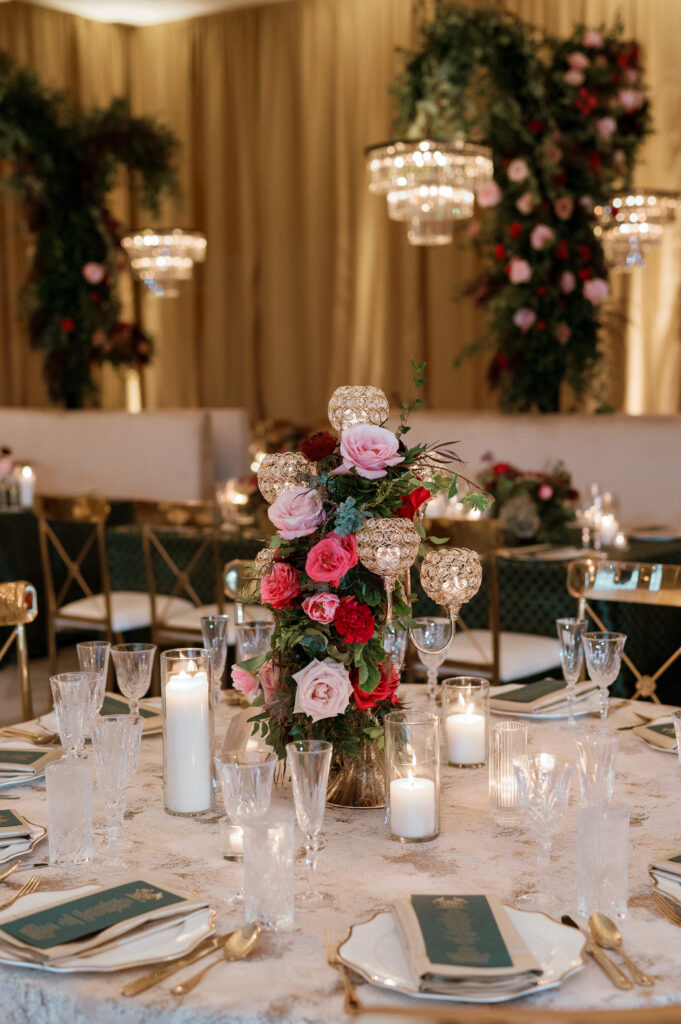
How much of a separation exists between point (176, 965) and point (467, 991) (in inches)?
11.9

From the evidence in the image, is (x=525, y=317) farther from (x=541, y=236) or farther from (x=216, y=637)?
(x=216, y=637)

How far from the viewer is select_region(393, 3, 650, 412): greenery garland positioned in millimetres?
5559

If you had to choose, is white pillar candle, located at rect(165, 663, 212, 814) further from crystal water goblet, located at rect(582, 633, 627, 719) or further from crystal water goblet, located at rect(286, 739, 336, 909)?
crystal water goblet, located at rect(582, 633, 627, 719)

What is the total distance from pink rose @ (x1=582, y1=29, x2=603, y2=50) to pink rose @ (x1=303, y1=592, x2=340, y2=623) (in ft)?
15.5

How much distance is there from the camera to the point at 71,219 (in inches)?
286

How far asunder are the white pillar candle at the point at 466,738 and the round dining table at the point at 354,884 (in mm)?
29

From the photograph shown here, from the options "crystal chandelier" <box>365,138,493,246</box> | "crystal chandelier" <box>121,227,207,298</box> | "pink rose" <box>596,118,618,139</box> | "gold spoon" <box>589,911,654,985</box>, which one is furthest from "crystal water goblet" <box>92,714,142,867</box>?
"crystal chandelier" <box>121,227,207,298</box>

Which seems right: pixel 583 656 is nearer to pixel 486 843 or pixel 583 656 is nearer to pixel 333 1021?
pixel 486 843

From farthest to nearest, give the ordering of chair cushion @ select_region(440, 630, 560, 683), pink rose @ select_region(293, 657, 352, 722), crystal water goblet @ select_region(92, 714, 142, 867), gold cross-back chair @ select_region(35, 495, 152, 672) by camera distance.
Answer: gold cross-back chair @ select_region(35, 495, 152, 672) → chair cushion @ select_region(440, 630, 560, 683) → pink rose @ select_region(293, 657, 352, 722) → crystal water goblet @ select_region(92, 714, 142, 867)

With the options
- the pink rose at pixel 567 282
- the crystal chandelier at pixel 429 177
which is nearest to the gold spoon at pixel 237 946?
the crystal chandelier at pixel 429 177

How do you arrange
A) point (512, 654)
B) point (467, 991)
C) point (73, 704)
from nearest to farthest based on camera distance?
1. point (467, 991)
2. point (73, 704)
3. point (512, 654)

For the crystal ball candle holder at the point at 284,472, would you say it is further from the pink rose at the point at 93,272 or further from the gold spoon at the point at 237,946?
the pink rose at the point at 93,272

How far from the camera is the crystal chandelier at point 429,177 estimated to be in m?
4.79

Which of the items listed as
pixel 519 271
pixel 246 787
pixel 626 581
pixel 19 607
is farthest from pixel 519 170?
pixel 246 787
